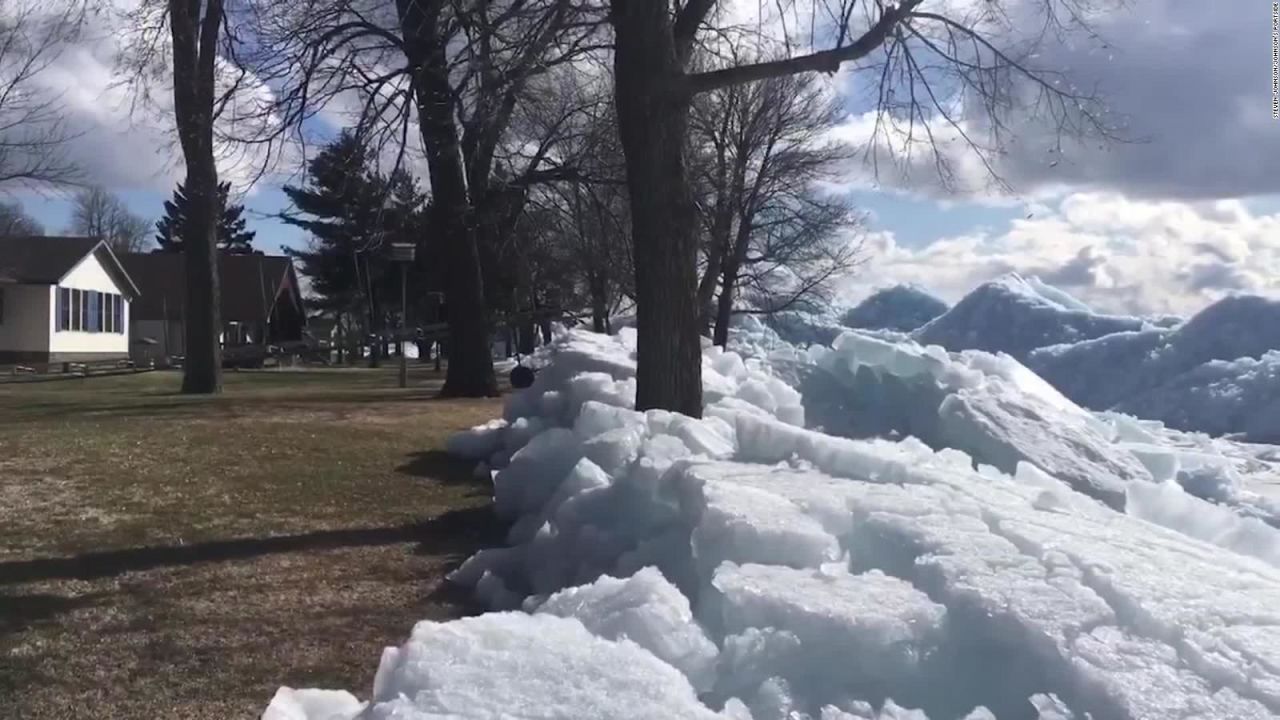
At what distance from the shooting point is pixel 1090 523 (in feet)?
17.2

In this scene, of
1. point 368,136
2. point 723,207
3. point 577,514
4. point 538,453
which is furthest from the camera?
point 723,207

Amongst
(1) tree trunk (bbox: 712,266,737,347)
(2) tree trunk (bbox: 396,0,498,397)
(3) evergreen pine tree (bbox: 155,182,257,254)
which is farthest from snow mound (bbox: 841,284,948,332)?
(3) evergreen pine tree (bbox: 155,182,257,254)

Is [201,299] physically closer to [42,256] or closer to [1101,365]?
[1101,365]

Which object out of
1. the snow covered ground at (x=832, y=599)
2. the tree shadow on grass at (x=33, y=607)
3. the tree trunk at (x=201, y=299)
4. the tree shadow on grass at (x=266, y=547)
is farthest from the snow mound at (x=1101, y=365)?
the tree shadow on grass at (x=33, y=607)

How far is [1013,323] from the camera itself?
103ft

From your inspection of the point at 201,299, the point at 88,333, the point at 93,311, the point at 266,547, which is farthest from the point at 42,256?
the point at 266,547

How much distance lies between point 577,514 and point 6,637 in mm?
2597

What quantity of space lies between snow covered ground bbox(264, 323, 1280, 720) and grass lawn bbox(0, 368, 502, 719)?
768 millimetres

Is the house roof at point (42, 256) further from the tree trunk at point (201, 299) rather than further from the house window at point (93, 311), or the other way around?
the tree trunk at point (201, 299)

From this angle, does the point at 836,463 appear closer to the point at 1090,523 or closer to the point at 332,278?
the point at 1090,523

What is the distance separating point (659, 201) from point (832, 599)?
5.09m

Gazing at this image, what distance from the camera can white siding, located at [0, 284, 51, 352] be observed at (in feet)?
126

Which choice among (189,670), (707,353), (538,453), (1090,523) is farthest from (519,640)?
(707,353)

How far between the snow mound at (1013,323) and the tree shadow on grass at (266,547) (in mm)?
23793
